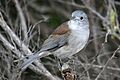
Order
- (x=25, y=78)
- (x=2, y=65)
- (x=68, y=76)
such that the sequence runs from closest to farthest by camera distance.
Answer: (x=68, y=76) < (x=2, y=65) < (x=25, y=78)

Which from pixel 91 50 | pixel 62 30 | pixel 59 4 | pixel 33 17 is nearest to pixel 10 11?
pixel 33 17

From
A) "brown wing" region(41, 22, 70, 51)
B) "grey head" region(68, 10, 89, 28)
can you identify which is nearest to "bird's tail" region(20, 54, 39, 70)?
"brown wing" region(41, 22, 70, 51)

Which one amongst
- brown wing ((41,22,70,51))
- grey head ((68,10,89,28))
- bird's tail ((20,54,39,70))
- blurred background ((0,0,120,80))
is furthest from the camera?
blurred background ((0,0,120,80))

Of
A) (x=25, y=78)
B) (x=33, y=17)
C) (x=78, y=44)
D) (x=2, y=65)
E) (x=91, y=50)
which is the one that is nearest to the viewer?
(x=78, y=44)

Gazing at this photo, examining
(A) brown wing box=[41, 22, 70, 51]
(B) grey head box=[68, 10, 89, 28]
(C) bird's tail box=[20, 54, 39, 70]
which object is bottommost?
(C) bird's tail box=[20, 54, 39, 70]

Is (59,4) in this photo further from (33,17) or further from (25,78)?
(25,78)

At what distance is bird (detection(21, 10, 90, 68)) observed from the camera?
5.07 m

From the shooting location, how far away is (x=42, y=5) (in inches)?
315

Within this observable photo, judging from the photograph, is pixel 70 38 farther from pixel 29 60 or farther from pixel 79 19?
pixel 29 60

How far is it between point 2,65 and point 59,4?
2.79 metres

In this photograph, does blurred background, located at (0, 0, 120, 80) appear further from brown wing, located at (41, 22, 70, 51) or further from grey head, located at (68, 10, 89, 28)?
grey head, located at (68, 10, 89, 28)

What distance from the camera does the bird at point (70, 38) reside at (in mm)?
5070

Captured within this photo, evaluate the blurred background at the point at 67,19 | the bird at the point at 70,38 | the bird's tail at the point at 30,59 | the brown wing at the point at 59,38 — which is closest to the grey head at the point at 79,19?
the bird at the point at 70,38

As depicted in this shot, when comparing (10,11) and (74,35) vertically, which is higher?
(10,11)
